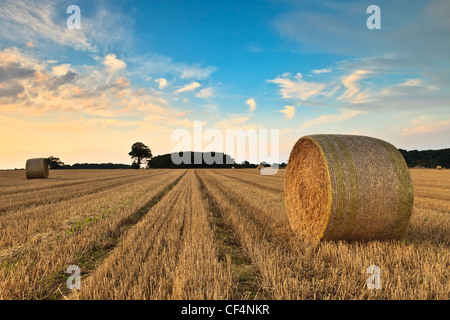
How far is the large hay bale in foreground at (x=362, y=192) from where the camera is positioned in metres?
5.02

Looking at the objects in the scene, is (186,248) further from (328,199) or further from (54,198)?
(54,198)

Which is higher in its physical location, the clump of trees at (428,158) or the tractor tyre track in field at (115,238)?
the clump of trees at (428,158)

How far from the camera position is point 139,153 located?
102750mm

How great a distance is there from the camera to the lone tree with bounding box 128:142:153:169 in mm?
102250

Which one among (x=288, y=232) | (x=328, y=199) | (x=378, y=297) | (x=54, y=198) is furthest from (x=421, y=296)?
(x=54, y=198)

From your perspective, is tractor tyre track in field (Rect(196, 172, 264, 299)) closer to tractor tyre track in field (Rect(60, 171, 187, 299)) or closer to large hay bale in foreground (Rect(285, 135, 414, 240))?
tractor tyre track in field (Rect(60, 171, 187, 299))

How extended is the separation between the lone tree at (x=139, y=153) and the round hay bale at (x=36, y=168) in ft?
255

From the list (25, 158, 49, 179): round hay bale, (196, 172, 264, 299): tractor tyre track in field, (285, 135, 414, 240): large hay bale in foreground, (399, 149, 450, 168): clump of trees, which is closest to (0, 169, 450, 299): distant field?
(196, 172, 264, 299): tractor tyre track in field

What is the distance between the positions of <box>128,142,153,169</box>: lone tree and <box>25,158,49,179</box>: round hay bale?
77.8 meters

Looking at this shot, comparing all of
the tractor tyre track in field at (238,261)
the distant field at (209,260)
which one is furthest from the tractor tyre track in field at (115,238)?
the tractor tyre track in field at (238,261)

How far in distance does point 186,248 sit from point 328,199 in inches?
118

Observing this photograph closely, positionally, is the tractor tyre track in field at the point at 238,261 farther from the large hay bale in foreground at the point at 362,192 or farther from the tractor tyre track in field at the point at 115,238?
the large hay bale in foreground at the point at 362,192

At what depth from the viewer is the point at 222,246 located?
211 inches

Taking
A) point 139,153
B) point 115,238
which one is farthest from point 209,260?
point 139,153
